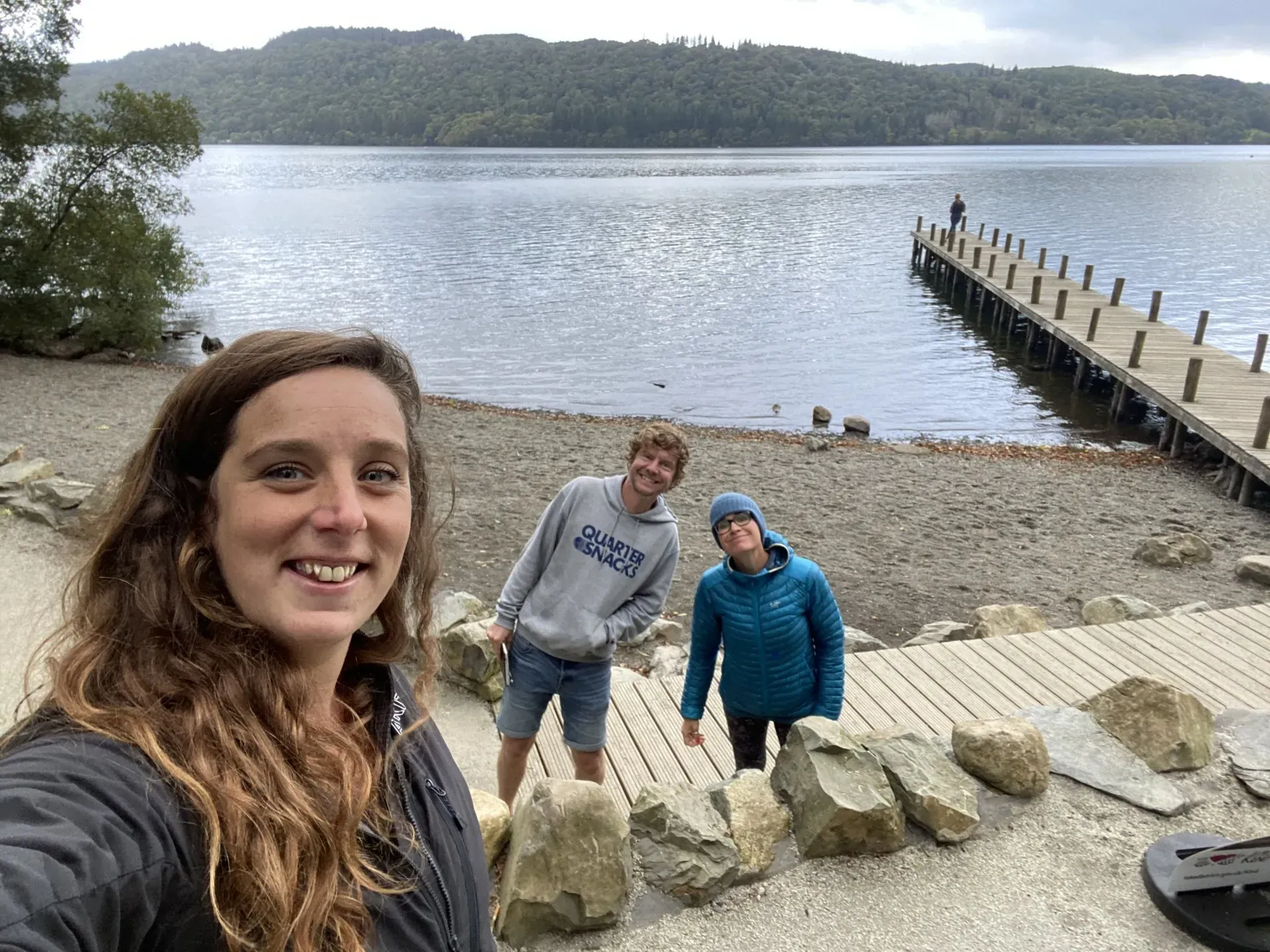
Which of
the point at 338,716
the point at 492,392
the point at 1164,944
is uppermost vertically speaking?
the point at 338,716

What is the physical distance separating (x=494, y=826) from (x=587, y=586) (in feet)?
3.53

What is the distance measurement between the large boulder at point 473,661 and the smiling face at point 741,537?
2499 millimetres

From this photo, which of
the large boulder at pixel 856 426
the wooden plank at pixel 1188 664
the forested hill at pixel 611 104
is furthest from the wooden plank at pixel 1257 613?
the forested hill at pixel 611 104

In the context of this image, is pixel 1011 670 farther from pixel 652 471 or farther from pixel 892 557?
pixel 892 557

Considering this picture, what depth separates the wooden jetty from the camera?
15.4m

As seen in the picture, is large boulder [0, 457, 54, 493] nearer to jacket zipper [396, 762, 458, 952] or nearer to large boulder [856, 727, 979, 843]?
large boulder [856, 727, 979, 843]

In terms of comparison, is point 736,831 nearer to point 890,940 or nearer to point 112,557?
point 890,940

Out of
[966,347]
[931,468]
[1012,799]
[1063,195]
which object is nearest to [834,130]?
[1063,195]

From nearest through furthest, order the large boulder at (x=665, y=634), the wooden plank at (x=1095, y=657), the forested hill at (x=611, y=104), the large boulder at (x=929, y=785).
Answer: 1. the large boulder at (x=929, y=785)
2. the wooden plank at (x=1095, y=657)
3. the large boulder at (x=665, y=634)
4. the forested hill at (x=611, y=104)

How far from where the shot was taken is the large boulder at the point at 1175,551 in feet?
36.9

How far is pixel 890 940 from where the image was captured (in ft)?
10.6

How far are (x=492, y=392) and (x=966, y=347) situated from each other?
15.3 m

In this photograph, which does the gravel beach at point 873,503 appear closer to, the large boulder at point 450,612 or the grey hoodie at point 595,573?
the large boulder at point 450,612

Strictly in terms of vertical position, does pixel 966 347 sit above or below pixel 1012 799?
below
